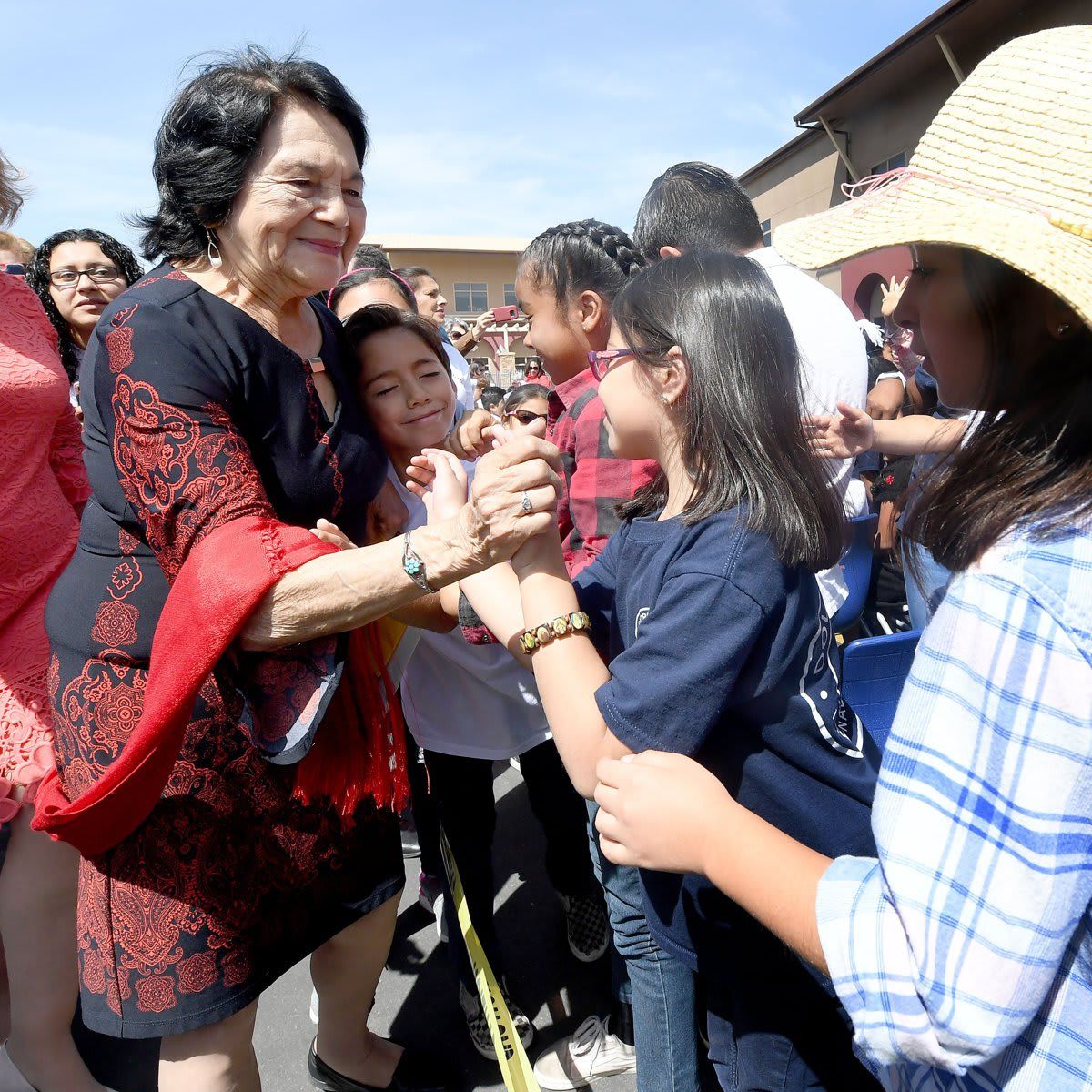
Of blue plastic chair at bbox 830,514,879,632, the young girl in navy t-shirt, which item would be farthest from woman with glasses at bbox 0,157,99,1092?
blue plastic chair at bbox 830,514,879,632

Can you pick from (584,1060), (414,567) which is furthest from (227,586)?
(584,1060)

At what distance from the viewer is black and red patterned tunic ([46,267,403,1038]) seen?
1.27 meters

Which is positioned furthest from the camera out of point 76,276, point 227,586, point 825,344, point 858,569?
point 858,569

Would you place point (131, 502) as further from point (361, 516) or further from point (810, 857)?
point (810, 857)

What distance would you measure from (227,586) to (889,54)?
14.2m

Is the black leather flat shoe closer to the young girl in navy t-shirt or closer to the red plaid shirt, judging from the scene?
the young girl in navy t-shirt

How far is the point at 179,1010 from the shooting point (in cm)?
142

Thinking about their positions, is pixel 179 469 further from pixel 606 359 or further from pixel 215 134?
pixel 606 359

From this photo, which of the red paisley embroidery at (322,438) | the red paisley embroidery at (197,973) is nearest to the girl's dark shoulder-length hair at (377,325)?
the red paisley embroidery at (322,438)

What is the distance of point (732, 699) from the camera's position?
114 cm

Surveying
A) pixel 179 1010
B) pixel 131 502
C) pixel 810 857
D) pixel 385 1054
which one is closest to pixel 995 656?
pixel 810 857

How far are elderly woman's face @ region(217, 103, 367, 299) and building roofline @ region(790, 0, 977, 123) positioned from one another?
1217 cm

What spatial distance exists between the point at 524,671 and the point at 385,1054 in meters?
1.07

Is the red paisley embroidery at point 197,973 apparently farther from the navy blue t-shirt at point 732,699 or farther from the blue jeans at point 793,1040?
the blue jeans at point 793,1040
